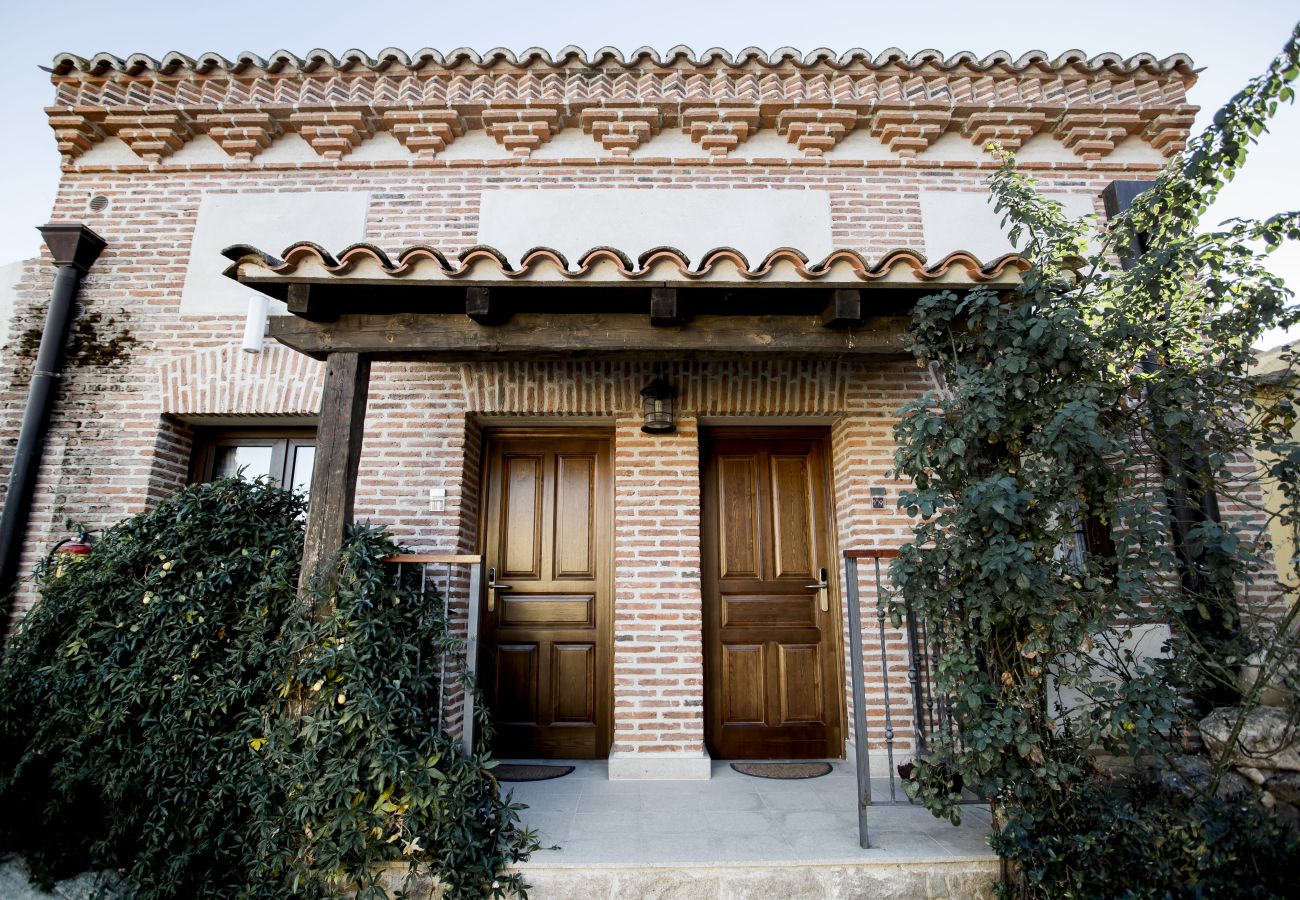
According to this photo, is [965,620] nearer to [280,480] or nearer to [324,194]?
[280,480]

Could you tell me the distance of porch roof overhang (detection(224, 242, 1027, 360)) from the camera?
2.95m

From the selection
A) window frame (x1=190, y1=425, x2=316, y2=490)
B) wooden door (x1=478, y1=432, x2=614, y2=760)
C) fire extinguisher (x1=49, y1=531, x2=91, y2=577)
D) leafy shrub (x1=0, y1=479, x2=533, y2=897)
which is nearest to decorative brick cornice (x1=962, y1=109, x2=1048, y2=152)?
wooden door (x1=478, y1=432, x2=614, y2=760)

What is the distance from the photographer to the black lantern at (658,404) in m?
4.11

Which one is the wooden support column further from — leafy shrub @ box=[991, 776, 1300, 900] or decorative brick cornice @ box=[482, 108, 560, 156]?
leafy shrub @ box=[991, 776, 1300, 900]

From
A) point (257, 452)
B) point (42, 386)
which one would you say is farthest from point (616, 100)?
point (42, 386)

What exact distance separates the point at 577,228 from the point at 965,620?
3.47m

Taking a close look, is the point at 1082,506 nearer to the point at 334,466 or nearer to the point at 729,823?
the point at 729,823

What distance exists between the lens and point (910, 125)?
4.68 meters

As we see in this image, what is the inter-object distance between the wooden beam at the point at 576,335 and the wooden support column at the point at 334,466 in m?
0.13

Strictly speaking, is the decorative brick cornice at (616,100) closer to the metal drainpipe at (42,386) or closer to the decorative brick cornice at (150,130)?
the decorative brick cornice at (150,130)

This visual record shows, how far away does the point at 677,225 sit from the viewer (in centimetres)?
454

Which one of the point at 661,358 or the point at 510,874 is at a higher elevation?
the point at 661,358

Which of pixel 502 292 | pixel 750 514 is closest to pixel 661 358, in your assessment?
pixel 502 292

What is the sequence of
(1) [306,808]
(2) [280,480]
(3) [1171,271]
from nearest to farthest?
1. (1) [306,808]
2. (3) [1171,271]
3. (2) [280,480]
